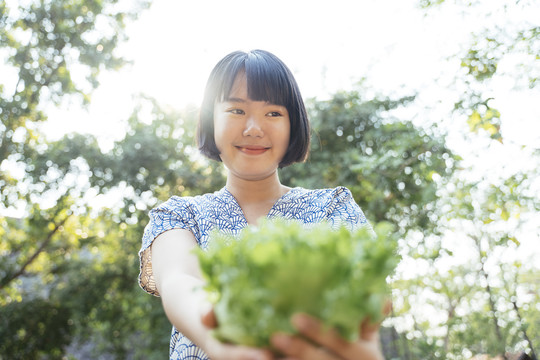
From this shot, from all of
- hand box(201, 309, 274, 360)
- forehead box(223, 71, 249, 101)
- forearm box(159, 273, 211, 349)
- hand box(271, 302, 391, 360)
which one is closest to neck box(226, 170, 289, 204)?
forehead box(223, 71, 249, 101)

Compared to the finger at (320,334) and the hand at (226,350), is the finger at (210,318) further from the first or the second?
the finger at (320,334)

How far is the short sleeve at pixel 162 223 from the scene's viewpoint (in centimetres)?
154

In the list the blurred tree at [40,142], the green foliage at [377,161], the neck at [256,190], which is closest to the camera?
the neck at [256,190]

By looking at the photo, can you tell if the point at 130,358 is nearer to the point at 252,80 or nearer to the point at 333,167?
Result: the point at 333,167

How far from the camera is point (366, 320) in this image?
80cm

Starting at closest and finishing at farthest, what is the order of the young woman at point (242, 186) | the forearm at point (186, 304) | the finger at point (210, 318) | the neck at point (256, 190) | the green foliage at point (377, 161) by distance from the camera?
the finger at point (210, 318) < the forearm at point (186, 304) < the young woman at point (242, 186) < the neck at point (256, 190) < the green foliage at point (377, 161)

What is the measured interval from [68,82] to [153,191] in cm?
346

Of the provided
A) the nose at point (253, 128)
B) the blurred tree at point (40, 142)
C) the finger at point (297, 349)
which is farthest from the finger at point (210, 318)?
the blurred tree at point (40, 142)

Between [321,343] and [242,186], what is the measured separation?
1159 millimetres

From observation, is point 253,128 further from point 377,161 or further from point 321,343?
point 377,161

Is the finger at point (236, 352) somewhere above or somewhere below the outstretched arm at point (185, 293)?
above

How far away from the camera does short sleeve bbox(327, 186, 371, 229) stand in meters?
1.58

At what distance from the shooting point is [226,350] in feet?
2.71

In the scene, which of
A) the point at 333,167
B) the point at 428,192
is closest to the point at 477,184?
the point at 428,192
